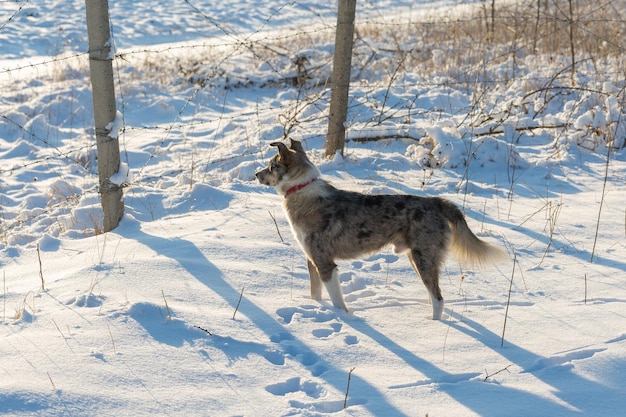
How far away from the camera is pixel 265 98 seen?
13.4m

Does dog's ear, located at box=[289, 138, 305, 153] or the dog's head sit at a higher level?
dog's ear, located at box=[289, 138, 305, 153]

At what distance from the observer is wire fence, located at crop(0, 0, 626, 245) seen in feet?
29.4

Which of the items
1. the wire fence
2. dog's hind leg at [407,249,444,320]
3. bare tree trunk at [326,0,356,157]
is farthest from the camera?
the wire fence

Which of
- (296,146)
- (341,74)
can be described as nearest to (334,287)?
(296,146)

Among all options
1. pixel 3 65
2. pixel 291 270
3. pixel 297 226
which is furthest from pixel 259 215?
pixel 3 65

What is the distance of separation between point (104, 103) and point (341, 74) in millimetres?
3020

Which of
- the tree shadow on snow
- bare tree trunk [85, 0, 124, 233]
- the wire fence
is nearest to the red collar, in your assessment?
the tree shadow on snow

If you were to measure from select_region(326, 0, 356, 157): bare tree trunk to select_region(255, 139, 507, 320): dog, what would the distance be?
119 inches

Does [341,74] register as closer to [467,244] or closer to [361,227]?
[361,227]

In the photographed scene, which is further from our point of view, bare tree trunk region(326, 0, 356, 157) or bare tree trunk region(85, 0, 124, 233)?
bare tree trunk region(326, 0, 356, 157)

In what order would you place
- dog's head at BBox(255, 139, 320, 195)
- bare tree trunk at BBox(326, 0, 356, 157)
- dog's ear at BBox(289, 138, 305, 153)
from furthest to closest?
1. bare tree trunk at BBox(326, 0, 356, 157)
2. dog's ear at BBox(289, 138, 305, 153)
3. dog's head at BBox(255, 139, 320, 195)

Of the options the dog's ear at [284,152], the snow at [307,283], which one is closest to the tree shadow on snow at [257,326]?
the snow at [307,283]

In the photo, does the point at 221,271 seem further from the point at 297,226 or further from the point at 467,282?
the point at 467,282

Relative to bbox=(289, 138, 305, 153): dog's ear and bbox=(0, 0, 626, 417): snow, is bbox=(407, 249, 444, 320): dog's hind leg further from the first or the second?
bbox=(289, 138, 305, 153): dog's ear
